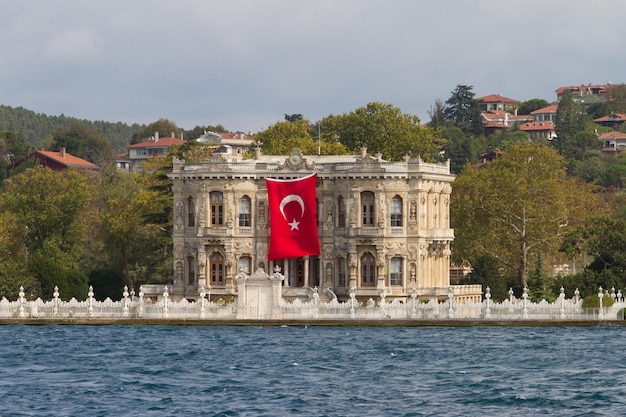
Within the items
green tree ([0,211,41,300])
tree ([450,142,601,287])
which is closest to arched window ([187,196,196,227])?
green tree ([0,211,41,300])

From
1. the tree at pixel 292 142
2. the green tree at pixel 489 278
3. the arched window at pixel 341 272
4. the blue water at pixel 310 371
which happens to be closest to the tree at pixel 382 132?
the tree at pixel 292 142

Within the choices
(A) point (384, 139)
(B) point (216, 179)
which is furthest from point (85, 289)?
(A) point (384, 139)

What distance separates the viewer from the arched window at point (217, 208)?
100875 mm

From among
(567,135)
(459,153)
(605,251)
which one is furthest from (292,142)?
(567,135)

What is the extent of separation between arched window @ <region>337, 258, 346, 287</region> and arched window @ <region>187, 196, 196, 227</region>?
827cm

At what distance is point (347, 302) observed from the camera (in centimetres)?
9256

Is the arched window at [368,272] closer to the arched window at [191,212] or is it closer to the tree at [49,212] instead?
the arched window at [191,212]

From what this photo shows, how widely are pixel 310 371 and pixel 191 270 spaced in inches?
1094

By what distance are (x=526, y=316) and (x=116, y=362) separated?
863 inches

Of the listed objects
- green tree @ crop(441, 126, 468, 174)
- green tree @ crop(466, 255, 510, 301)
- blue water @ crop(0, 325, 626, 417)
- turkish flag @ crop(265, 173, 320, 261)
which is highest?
green tree @ crop(441, 126, 468, 174)

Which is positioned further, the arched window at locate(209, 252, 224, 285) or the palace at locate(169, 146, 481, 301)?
the arched window at locate(209, 252, 224, 285)

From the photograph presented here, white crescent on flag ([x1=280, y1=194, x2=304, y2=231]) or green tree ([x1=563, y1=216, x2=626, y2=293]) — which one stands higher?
white crescent on flag ([x1=280, y1=194, x2=304, y2=231])

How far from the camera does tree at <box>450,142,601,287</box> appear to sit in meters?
111

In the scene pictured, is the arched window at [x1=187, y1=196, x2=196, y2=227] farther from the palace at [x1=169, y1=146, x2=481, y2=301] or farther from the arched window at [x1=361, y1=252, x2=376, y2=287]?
the arched window at [x1=361, y1=252, x2=376, y2=287]
